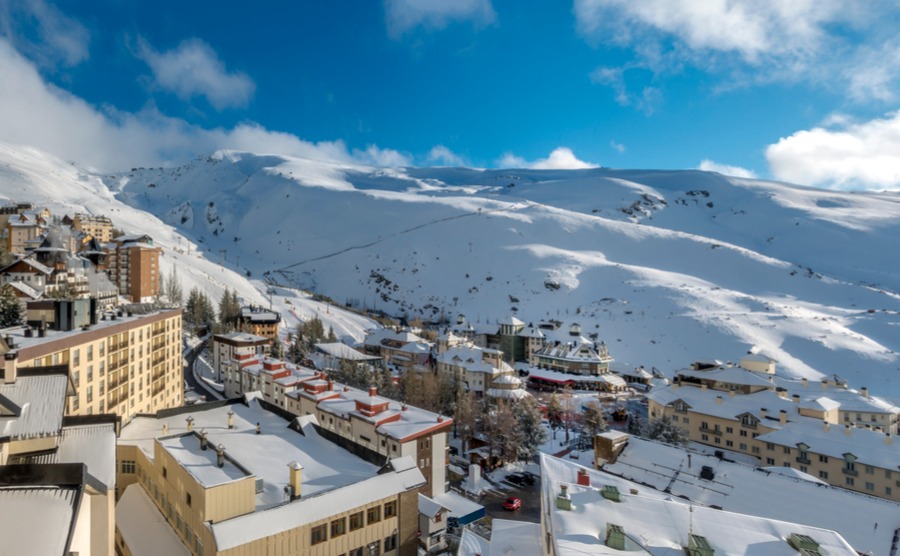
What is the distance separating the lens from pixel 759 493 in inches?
966

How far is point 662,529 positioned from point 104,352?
99.3ft

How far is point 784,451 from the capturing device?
3706cm

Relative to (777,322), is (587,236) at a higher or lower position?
higher

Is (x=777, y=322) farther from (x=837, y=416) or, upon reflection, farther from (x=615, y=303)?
(x=837, y=416)

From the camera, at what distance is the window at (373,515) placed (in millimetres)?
15541

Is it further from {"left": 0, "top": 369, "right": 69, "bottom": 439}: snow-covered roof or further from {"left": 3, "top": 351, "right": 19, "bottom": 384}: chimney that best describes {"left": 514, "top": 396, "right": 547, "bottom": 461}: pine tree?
{"left": 3, "top": 351, "right": 19, "bottom": 384}: chimney

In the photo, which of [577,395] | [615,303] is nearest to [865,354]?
[615,303]

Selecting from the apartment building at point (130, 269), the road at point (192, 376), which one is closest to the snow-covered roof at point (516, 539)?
the road at point (192, 376)

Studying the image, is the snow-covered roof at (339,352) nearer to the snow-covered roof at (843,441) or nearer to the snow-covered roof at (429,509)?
the snow-covered roof at (429,509)

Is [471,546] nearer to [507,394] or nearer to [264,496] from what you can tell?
[264,496]

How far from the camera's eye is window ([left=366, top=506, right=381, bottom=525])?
15.5 m

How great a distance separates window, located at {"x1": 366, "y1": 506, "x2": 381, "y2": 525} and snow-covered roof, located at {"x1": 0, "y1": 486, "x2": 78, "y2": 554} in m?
9.20

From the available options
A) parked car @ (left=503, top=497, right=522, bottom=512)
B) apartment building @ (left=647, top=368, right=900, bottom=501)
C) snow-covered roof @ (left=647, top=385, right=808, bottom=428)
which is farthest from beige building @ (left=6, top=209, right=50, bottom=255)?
apartment building @ (left=647, top=368, right=900, bottom=501)

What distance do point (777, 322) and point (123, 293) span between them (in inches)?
5084
